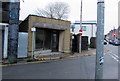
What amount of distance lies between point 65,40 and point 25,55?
6.15 meters

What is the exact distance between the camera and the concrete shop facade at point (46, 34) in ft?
43.9

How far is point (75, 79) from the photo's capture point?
20.5ft

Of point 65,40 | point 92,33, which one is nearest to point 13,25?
point 65,40

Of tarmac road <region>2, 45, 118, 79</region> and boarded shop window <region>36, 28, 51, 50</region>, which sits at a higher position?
boarded shop window <region>36, 28, 51, 50</region>

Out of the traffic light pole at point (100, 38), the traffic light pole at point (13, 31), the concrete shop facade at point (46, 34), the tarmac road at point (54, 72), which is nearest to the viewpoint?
the traffic light pole at point (100, 38)

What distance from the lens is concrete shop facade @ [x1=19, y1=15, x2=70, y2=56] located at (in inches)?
526

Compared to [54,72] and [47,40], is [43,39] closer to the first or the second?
[47,40]

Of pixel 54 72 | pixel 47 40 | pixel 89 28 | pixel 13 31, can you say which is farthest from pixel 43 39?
pixel 89 28

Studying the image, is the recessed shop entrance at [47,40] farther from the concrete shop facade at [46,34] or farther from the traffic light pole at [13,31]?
the traffic light pole at [13,31]

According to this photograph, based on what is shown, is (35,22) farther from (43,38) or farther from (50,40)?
(50,40)

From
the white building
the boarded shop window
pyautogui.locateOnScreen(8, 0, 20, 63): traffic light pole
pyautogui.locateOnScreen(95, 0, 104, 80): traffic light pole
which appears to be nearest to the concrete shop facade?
the boarded shop window

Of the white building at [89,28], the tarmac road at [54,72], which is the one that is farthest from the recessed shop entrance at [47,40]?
the white building at [89,28]

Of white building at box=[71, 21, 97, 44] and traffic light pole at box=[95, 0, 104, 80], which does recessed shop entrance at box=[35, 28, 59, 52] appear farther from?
white building at box=[71, 21, 97, 44]

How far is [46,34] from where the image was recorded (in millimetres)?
16266
